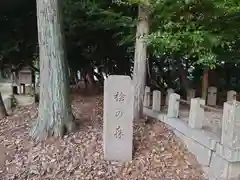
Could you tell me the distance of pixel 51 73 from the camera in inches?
185

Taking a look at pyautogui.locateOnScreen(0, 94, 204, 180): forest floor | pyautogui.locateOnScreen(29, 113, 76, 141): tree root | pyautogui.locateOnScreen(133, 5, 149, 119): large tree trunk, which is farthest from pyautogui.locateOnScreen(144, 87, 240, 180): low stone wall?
pyautogui.locateOnScreen(29, 113, 76, 141): tree root

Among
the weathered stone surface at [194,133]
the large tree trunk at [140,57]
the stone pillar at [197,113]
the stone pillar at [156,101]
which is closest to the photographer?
the weathered stone surface at [194,133]

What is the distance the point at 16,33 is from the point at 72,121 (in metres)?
4.06

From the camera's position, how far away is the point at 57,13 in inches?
183

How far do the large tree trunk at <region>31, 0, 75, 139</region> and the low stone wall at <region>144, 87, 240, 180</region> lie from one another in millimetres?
1963

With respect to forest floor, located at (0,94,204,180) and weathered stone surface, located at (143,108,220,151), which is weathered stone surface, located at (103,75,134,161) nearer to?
forest floor, located at (0,94,204,180)

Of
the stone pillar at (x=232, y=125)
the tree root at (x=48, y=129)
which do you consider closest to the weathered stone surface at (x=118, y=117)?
the tree root at (x=48, y=129)

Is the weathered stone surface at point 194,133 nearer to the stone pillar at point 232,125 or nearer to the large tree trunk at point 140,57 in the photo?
the stone pillar at point 232,125

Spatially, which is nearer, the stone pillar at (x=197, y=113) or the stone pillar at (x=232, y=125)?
the stone pillar at (x=232, y=125)

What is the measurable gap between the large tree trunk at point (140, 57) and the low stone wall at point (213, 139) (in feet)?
1.90

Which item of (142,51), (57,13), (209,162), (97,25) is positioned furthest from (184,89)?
(57,13)

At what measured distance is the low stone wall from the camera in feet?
13.1

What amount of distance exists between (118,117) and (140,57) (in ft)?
5.06

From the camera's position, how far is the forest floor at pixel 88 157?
162 inches
